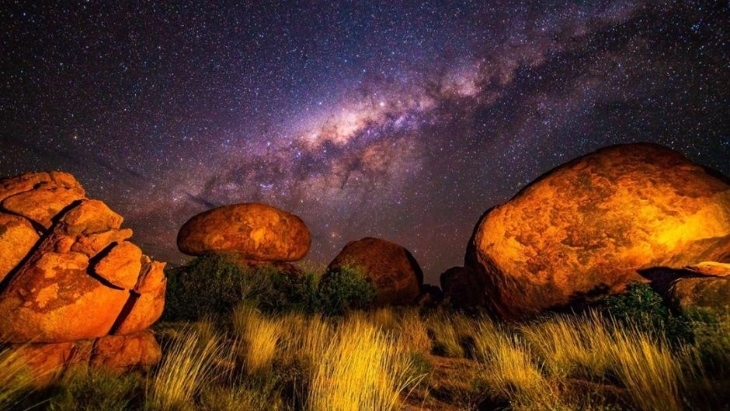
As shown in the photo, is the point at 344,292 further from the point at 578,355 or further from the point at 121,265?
the point at 578,355

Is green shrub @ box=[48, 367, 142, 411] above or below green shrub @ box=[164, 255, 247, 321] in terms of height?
below

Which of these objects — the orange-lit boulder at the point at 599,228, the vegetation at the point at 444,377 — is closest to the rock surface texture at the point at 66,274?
the vegetation at the point at 444,377

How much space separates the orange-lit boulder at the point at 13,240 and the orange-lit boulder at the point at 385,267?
34.5 ft

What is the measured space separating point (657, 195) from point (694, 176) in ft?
3.35

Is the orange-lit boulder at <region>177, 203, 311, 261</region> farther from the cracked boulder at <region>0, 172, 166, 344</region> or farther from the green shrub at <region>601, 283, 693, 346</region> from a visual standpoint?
the green shrub at <region>601, 283, 693, 346</region>

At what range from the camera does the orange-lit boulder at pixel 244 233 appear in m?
17.1

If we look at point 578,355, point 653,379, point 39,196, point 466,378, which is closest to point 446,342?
point 466,378

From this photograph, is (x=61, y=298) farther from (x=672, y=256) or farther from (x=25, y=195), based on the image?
(x=672, y=256)

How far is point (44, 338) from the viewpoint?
4.63 metres

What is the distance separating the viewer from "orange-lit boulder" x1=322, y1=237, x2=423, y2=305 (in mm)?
15547

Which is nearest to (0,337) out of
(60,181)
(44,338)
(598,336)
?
(44,338)

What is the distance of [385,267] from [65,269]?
12.7 metres

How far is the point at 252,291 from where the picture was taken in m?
13.4

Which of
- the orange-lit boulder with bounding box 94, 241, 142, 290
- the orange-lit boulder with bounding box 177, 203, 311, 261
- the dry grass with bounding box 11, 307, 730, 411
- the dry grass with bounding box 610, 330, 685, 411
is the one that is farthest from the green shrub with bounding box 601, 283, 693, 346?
the orange-lit boulder with bounding box 177, 203, 311, 261
